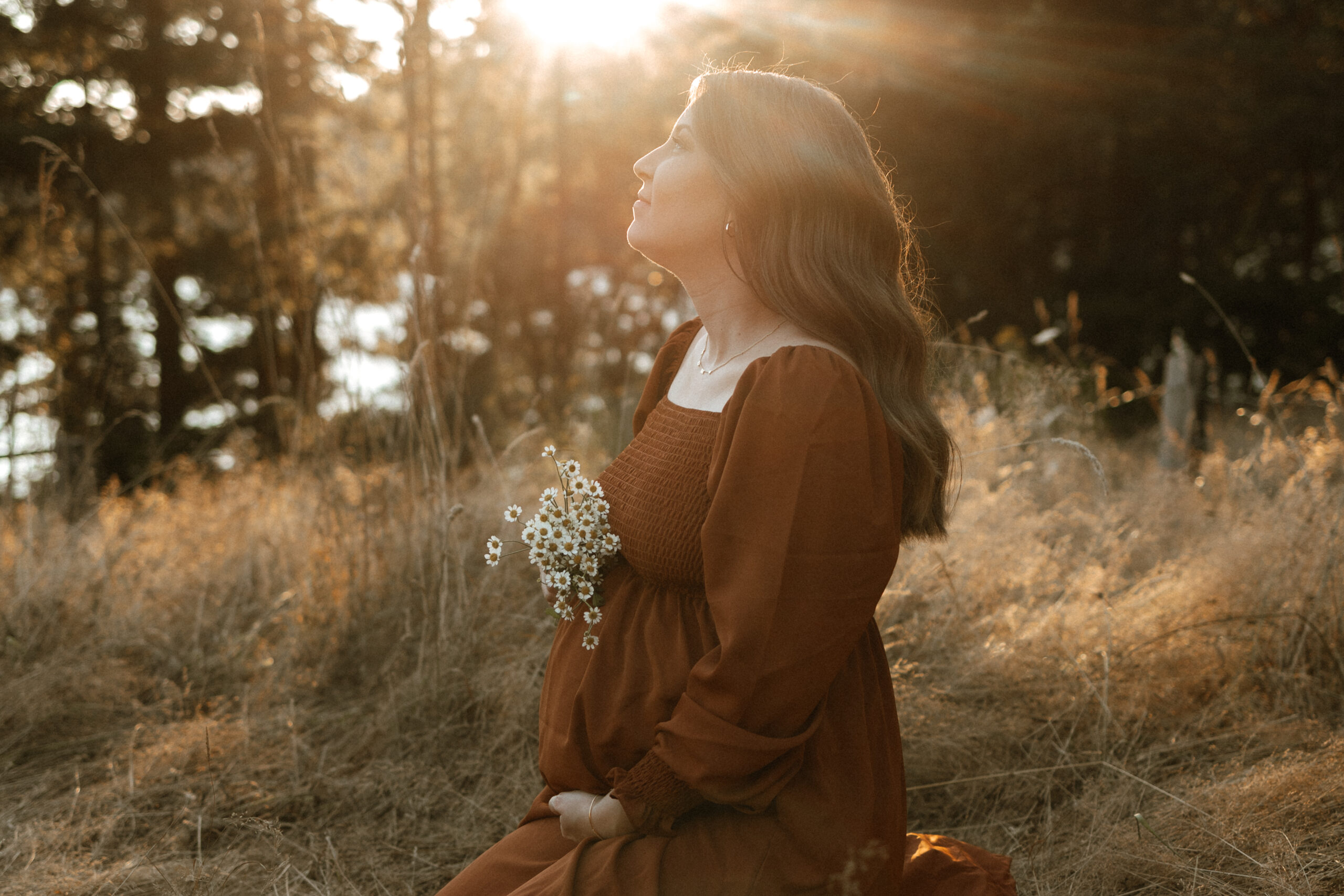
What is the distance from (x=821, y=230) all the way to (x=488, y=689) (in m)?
1.71

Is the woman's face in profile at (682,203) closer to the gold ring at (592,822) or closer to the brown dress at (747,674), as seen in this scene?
the brown dress at (747,674)

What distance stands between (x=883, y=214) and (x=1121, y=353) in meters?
11.2

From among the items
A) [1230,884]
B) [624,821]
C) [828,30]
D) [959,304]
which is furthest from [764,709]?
[959,304]

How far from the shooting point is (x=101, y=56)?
9.24 meters

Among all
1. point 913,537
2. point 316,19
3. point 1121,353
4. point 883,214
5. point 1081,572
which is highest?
point 316,19

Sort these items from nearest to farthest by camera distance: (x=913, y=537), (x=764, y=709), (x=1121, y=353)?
1. (x=764, y=709)
2. (x=913, y=537)
3. (x=1121, y=353)

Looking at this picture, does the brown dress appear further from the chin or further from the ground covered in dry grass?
the ground covered in dry grass

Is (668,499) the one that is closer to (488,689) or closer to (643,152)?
(488,689)

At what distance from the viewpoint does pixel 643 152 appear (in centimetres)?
1284

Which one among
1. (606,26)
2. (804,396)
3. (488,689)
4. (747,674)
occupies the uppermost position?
(606,26)

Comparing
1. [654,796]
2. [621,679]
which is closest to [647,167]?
[621,679]

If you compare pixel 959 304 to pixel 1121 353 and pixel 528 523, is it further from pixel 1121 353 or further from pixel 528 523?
pixel 528 523

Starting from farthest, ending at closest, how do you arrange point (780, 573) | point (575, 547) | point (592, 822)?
point (575, 547) → point (592, 822) → point (780, 573)

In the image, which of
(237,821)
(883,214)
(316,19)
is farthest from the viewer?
(316,19)
